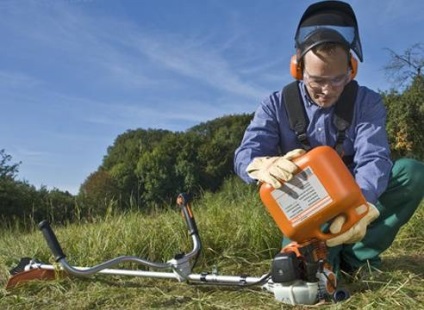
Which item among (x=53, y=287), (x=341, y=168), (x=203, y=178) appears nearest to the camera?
(x=341, y=168)

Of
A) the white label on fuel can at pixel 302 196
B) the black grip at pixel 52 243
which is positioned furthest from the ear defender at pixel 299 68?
the black grip at pixel 52 243

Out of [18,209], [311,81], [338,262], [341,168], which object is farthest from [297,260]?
[18,209]

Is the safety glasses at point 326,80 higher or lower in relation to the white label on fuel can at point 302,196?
higher

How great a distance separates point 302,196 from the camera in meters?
1.88

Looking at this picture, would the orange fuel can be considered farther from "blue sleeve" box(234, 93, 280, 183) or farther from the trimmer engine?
"blue sleeve" box(234, 93, 280, 183)

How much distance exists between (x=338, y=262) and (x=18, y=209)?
13.4 m

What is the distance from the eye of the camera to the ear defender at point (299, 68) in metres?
2.20

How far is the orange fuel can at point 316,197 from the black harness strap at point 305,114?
46 cm

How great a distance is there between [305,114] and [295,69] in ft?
0.78

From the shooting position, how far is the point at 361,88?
2.38 m

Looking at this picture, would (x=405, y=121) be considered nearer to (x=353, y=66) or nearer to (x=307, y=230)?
(x=353, y=66)

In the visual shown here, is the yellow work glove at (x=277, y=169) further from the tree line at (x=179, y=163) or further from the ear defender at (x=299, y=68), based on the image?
the tree line at (x=179, y=163)

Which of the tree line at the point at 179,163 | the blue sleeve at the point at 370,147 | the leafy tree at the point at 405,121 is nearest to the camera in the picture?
the blue sleeve at the point at 370,147

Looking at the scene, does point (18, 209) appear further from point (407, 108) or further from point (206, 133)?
point (206, 133)
